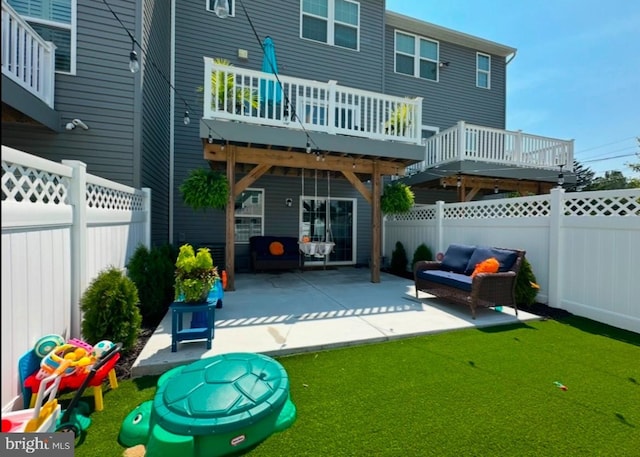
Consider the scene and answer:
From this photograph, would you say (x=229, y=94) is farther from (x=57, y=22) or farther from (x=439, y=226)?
(x=439, y=226)

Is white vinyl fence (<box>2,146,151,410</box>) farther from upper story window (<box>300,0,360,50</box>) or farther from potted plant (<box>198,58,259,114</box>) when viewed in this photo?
upper story window (<box>300,0,360,50</box>)

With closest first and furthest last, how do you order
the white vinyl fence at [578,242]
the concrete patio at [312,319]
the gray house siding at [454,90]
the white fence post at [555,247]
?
the concrete patio at [312,319], the white vinyl fence at [578,242], the white fence post at [555,247], the gray house siding at [454,90]

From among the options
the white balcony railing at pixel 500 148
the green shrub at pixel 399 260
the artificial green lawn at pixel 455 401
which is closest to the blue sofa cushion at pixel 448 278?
the artificial green lawn at pixel 455 401

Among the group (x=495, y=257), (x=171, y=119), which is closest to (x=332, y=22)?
(x=171, y=119)

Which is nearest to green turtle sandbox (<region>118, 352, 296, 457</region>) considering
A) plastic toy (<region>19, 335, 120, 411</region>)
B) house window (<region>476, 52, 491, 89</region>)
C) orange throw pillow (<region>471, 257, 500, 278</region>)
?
plastic toy (<region>19, 335, 120, 411</region>)

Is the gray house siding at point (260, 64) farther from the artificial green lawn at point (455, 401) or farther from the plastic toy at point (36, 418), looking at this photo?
the plastic toy at point (36, 418)

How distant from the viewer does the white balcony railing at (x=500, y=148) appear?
8578 mm

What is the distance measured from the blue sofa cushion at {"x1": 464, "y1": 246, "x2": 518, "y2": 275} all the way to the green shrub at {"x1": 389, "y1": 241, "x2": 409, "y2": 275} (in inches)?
123

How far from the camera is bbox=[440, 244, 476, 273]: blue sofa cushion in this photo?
5.57 meters

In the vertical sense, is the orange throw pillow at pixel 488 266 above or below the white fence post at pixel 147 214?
below

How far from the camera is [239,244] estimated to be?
27.9 ft

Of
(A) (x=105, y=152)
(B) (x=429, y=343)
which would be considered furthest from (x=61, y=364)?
(A) (x=105, y=152)

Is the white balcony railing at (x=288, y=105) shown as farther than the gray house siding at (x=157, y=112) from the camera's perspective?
No

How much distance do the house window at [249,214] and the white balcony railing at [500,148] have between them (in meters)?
4.63
